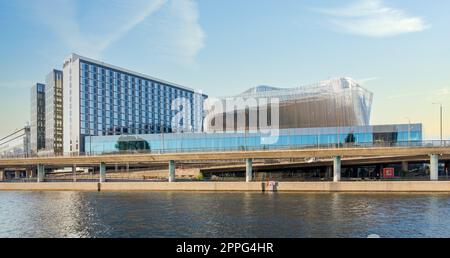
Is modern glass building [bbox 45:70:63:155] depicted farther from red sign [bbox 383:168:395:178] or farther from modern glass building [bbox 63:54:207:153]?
red sign [bbox 383:168:395:178]

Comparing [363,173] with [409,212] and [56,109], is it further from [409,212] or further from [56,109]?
[56,109]

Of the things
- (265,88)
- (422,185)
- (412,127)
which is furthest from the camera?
(265,88)

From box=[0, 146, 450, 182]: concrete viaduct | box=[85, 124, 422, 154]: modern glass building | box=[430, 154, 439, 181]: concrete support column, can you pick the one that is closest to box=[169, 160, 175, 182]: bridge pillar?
box=[0, 146, 450, 182]: concrete viaduct

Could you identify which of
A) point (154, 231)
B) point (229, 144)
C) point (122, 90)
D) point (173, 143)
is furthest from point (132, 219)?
point (122, 90)

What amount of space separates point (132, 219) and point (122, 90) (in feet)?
508

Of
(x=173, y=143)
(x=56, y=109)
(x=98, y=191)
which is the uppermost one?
(x=56, y=109)

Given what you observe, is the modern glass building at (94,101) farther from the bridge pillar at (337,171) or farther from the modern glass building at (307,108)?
the bridge pillar at (337,171)

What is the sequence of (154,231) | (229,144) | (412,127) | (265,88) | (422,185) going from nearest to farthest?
1. (154,231)
2. (422,185)
3. (412,127)
4. (229,144)
5. (265,88)

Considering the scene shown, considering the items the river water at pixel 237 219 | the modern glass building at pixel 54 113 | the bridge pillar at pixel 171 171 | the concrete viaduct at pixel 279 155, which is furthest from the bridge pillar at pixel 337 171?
the modern glass building at pixel 54 113

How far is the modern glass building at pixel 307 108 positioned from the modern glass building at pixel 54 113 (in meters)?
92.6

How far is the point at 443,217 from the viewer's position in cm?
4022

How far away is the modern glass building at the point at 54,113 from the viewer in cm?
18538

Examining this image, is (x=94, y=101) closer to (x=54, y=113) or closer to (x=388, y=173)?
(x=54, y=113)
